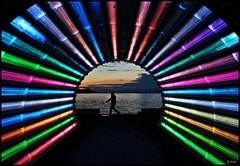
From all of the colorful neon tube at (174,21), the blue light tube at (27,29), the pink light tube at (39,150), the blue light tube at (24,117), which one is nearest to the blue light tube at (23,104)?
the blue light tube at (24,117)

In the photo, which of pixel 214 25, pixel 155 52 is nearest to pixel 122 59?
pixel 155 52

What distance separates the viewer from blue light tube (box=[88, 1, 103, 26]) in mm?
2980

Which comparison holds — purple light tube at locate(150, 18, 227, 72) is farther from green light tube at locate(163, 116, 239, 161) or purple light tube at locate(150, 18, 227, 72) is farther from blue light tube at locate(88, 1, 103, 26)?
green light tube at locate(163, 116, 239, 161)

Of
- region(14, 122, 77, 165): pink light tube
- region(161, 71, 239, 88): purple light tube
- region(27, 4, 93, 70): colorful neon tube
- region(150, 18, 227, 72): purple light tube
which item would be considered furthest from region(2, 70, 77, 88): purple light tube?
region(161, 71, 239, 88): purple light tube

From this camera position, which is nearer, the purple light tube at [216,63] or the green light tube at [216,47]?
the green light tube at [216,47]

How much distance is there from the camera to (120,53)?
6.00 metres

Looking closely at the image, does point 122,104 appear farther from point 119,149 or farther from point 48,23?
point 48,23

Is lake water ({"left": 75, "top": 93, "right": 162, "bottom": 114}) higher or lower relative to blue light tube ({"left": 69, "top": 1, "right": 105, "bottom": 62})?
lower

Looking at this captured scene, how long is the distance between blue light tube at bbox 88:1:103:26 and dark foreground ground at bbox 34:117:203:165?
18.4 feet

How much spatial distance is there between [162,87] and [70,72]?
6477 millimetres

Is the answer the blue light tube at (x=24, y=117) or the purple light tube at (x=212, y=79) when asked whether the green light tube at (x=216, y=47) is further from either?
the blue light tube at (x=24, y=117)

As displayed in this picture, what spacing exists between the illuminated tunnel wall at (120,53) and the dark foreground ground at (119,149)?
25.3 inches

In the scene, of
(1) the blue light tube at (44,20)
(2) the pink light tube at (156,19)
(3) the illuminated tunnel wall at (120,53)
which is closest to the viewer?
(1) the blue light tube at (44,20)

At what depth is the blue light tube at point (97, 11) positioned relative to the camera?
2.98 metres
